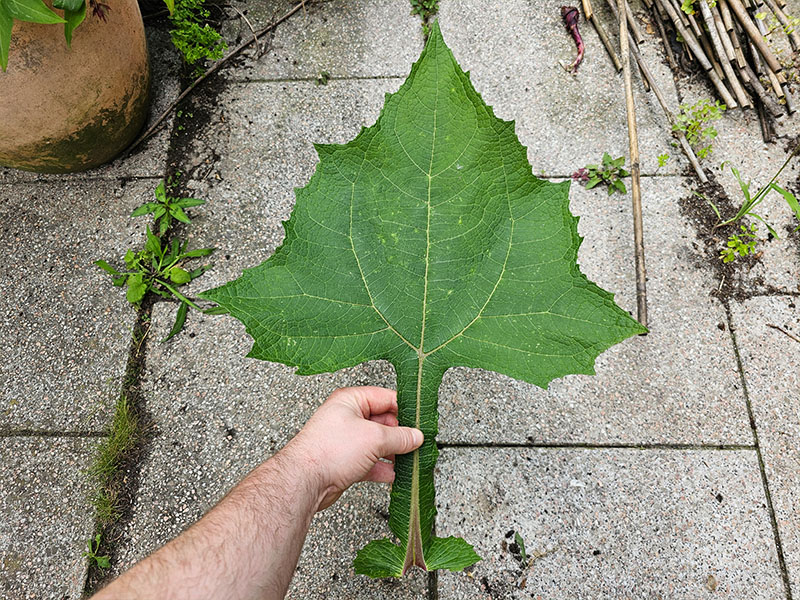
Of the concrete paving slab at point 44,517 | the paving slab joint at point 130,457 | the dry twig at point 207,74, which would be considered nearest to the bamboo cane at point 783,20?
the dry twig at point 207,74

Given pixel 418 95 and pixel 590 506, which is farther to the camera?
pixel 590 506

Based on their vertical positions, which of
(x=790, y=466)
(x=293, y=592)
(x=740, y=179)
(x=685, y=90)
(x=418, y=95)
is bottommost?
(x=293, y=592)

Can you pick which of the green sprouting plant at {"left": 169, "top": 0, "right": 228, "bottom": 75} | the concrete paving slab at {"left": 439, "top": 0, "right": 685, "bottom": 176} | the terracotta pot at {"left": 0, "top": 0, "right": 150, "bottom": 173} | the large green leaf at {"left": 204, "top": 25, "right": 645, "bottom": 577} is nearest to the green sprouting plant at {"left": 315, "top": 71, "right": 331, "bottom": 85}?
the green sprouting plant at {"left": 169, "top": 0, "right": 228, "bottom": 75}

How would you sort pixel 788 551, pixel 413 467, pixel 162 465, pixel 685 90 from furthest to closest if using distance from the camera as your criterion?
pixel 685 90, pixel 162 465, pixel 788 551, pixel 413 467

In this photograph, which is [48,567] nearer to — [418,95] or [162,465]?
[162,465]

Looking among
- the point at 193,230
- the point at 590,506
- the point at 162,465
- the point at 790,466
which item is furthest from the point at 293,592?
the point at 790,466

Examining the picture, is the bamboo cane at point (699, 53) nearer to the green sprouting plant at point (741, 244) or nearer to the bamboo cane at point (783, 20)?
the bamboo cane at point (783, 20)
